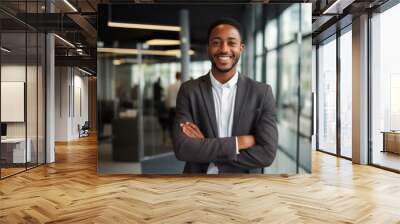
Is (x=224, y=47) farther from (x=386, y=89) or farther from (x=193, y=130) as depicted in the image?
(x=386, y=89)

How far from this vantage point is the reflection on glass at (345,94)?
909 cm

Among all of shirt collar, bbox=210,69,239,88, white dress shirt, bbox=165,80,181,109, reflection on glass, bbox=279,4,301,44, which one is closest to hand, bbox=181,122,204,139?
white dress shirt, bbox=165,80,181,109

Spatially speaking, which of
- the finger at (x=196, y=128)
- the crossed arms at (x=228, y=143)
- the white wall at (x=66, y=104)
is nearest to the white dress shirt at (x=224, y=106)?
the crossed arms at (x=228, y=143)

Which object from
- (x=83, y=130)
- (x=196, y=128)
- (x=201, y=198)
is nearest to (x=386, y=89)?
(x=196, y=128)

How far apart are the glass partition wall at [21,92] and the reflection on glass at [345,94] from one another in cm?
686

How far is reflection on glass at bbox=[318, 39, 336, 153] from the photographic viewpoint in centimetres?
1026

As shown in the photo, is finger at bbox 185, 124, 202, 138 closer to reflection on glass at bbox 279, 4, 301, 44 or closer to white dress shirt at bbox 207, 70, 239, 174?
white dress shirt at bbox 207, 70, 239, 174

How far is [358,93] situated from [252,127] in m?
3.45

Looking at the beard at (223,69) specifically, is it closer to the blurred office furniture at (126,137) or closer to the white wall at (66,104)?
the blurred office furniture at (126,137)

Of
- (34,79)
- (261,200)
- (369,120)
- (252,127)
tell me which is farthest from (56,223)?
(369,120)

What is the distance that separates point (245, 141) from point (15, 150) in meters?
4.29

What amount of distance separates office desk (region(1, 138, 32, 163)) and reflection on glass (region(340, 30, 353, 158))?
7.02m

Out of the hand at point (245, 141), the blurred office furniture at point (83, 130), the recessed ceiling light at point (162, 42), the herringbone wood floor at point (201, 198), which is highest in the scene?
the recessed ceiling light at point (162, 42)

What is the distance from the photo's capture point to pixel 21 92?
7387 millimetres
